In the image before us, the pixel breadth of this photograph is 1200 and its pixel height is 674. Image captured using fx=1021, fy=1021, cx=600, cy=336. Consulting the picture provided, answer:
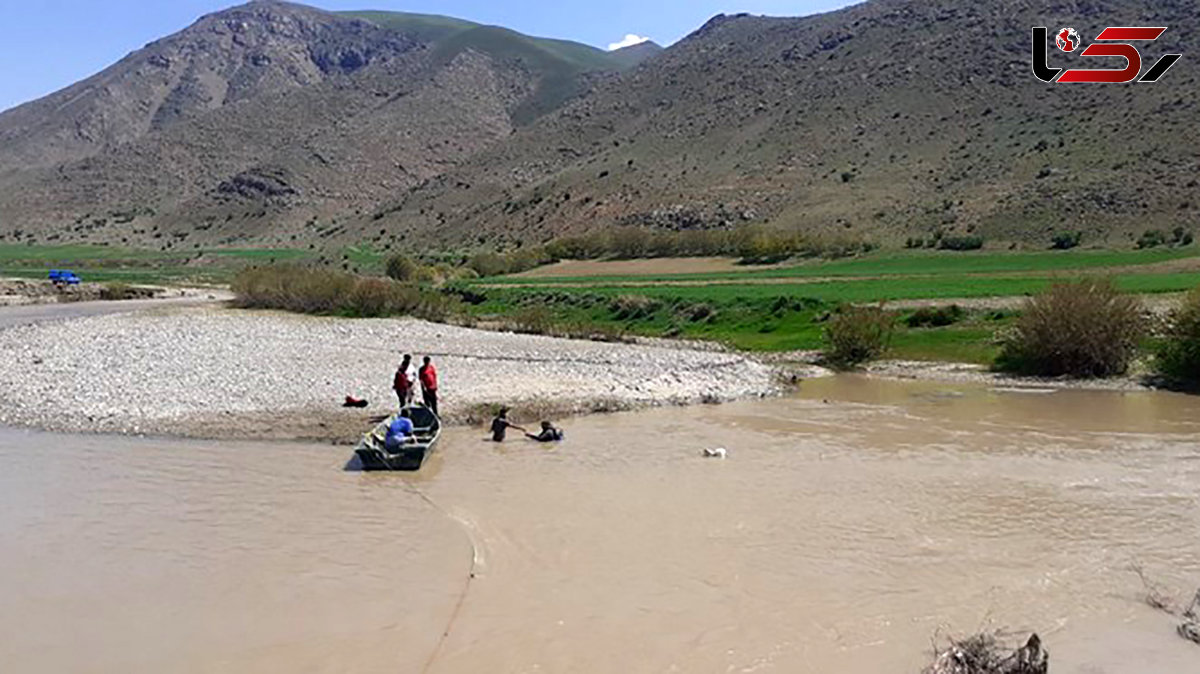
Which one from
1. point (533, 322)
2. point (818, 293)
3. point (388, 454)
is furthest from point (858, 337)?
point (388, 454)

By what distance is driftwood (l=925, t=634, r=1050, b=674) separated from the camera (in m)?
9.77

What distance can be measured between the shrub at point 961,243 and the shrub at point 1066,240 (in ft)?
16.2

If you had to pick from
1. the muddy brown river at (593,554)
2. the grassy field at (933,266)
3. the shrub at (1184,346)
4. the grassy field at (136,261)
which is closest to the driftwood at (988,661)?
the muddy brown river at (593,554)

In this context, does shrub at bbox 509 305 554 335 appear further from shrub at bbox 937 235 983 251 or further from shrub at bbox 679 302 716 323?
shrub at bbox 937 235 983 251

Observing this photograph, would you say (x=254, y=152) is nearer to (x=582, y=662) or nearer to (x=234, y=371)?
(x=234, y=371)

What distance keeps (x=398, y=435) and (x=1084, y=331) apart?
24.1 m

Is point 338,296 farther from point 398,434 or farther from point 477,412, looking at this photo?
point 398,434

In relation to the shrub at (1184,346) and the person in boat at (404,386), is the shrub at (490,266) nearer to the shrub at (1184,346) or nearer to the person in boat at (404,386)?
the shrub at (1184,346)

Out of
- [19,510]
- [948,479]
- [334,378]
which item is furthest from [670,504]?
[334,378]

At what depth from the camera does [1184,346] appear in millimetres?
32344

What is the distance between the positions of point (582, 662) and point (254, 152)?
6740 inches

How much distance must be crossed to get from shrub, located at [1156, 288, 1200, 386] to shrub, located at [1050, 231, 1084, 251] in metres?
37.9

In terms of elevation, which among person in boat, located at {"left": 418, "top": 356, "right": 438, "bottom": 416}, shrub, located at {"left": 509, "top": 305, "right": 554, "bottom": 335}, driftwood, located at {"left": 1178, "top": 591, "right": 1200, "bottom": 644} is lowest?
shrub, located at {"left": 509, "top": 305, "right": 554, "bottom": 335}

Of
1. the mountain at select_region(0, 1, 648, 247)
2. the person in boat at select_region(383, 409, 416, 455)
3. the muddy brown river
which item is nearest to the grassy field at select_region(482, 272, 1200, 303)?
the muddy brown river
